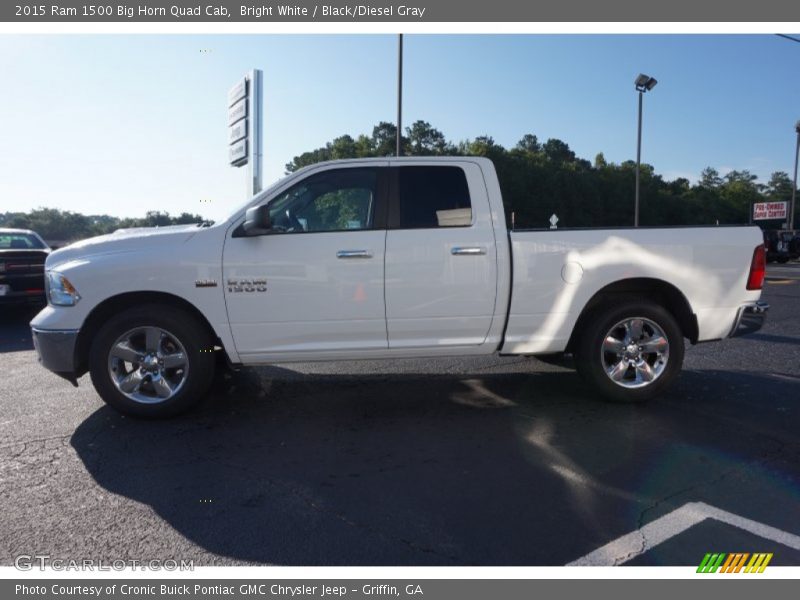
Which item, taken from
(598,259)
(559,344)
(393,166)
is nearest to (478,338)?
(559,344)

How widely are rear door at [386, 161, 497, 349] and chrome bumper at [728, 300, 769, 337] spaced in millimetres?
2151

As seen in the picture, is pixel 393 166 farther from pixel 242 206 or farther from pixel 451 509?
pixel 451 509

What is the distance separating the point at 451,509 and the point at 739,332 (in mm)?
3371

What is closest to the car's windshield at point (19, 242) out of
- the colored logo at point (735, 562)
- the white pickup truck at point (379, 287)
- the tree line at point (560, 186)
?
the white pickup truck at point (379, 287)

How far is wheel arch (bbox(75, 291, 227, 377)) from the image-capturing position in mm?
4590

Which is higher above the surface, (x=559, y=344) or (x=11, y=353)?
(x=559, y=344)

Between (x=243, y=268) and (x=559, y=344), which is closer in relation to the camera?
(x=243, y=268)

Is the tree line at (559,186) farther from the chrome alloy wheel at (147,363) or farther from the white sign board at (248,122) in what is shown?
the chrome alloy wheel at (147,363)

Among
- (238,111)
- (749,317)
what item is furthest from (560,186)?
(749,317)

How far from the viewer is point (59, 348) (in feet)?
14.8

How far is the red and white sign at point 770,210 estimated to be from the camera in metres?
54.1

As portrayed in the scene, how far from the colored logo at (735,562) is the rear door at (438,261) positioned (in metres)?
2.45

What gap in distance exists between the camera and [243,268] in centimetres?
459

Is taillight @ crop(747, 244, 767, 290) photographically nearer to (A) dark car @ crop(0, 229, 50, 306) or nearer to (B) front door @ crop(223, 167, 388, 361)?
(B) front door @ crop(223, 167, 388, 361)
